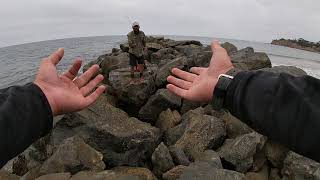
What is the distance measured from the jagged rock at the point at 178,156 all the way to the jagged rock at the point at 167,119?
285cm

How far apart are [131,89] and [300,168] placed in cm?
772

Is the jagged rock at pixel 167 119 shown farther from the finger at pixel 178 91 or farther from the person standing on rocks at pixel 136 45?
the finger at pixel 178 91

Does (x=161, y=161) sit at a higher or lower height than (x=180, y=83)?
lower

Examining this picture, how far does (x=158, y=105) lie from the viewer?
48.6ft

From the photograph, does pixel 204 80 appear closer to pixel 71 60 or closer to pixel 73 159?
pixel 73 159

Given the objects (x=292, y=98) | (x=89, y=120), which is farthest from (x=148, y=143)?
(x=292, y=98)

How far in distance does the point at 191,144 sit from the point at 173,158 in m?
0.89

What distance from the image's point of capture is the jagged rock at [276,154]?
439 inches

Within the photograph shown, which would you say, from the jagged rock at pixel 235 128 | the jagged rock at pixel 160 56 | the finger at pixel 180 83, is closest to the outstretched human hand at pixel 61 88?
the finger at pixel 180 83

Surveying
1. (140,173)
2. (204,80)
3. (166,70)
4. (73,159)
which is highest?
(204,80)

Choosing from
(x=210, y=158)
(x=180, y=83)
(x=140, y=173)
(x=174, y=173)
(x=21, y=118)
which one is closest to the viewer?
(x=21, y=118)

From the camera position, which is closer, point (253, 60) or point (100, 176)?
point (100, 176)

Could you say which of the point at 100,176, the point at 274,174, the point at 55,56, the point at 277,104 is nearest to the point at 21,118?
the point at 55,56

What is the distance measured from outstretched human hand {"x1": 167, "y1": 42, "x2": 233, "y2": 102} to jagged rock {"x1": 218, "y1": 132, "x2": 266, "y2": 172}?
21.8 ft
